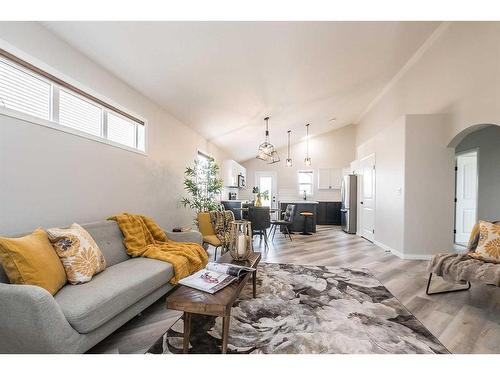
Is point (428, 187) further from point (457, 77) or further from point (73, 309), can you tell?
point (73, 309)

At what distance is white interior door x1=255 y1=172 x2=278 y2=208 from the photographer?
31.9ft

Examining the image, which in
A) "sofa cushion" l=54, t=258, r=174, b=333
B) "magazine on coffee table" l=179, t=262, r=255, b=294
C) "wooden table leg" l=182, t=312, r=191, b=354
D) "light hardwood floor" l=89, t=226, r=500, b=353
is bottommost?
"light hardwood floor" l=89, t=226, r=500, b=353

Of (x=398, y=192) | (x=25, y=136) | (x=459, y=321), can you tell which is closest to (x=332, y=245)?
(x=398, y=192)

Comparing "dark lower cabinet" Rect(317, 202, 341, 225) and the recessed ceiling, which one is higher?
the recessed ceiling

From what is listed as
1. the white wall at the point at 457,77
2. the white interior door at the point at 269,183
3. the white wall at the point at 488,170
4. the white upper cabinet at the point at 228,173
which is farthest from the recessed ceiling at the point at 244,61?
the white interior door at the point at 269,183

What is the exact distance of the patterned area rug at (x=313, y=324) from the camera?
5.49 ft

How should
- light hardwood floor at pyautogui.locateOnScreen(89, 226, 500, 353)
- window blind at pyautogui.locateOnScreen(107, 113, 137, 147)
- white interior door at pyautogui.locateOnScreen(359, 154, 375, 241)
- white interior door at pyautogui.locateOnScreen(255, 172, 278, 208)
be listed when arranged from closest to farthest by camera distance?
light hardwood floor at pyautogui.locateOnScreen(89, 226, 500, 353), window blind at pyautogui.locateOnScreen(107, 113, 137, 147), white interior door at pyautogui.locateOnScreen(359, 154, 375, 241), white interior door at pyautogui.locateOnScreen(255, 172, 278, 208)

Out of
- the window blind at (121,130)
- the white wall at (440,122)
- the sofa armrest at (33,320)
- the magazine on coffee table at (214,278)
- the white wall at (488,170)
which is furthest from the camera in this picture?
the white wall at (488,170)

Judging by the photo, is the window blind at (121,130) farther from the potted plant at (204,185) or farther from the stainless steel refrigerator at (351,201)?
the stainless steel refrigerator at (351,201)

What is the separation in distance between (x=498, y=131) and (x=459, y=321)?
4.43 m

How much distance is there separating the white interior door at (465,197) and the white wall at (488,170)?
60 cm

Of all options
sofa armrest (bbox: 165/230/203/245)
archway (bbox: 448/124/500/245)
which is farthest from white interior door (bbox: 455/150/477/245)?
sofa armrest (bbox: 165/230/203/245)

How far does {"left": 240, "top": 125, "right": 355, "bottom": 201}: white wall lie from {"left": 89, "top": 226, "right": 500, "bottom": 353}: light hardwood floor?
211 inches

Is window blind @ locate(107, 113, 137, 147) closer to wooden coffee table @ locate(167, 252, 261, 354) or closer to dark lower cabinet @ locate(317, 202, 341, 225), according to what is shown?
wooden coffee table @ locate(167, 252, 261, 354)
